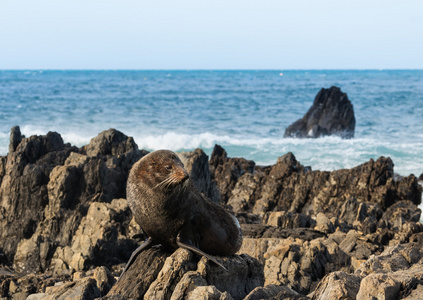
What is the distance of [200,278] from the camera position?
19.9 ft

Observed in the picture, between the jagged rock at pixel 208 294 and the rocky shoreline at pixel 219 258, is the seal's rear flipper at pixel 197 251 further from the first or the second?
the jagged rock at pixel 208 294

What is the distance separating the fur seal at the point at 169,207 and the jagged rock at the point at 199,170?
6.20 metres

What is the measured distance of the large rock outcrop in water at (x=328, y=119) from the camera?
35.4 meters

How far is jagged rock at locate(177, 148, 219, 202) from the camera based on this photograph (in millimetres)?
13320

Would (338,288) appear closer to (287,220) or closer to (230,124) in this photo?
(287,220)

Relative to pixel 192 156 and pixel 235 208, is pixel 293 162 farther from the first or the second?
pixel 192 156

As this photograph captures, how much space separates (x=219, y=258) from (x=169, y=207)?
0.90 meters

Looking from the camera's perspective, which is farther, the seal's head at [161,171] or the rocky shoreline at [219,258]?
the seal's head at [161,171]

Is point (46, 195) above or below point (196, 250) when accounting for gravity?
below

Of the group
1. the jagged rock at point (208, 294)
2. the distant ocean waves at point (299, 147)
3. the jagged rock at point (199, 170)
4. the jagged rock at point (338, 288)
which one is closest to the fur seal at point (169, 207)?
the jagged rock at point (208, 294)

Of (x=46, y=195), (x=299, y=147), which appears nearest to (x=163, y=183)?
(x=46, y=195)

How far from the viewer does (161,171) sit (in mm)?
6559

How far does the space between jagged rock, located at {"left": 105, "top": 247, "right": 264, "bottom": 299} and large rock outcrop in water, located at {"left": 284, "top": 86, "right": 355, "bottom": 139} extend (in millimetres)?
28534

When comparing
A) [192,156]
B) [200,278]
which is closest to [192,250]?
[200,278]
